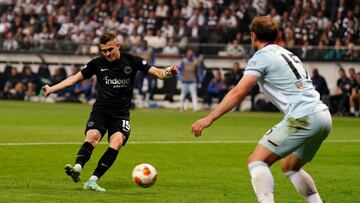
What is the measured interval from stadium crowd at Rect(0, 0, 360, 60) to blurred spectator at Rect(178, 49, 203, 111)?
245 cm

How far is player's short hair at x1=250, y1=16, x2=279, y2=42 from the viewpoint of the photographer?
30.9ft

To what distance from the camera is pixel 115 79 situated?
13.8 metres

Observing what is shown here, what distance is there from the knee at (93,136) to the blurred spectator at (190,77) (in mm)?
23283

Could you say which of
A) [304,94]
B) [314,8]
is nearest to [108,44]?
[304,94]

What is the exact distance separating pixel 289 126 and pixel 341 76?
26.5 meters

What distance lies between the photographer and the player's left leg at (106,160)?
12.9 meters

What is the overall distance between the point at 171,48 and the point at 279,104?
30.8 m

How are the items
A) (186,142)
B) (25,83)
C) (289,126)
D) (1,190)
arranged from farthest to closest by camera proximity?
(25,83) → (186,142) → (1,190) → (289,126)

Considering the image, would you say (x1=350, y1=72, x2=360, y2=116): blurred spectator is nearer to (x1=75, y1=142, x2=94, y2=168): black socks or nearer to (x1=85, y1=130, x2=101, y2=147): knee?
(x1=85, y1=130, x2=101, y2=147): knee

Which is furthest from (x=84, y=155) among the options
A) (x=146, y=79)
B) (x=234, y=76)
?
(x=146, y=79)

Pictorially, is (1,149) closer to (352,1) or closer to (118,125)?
(118,125)

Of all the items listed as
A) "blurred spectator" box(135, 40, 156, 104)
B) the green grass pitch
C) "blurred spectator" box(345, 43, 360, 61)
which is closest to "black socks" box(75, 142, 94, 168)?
the green grass pitch

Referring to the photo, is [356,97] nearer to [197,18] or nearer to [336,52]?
[336,52]

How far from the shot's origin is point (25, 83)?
4309 centimetres
